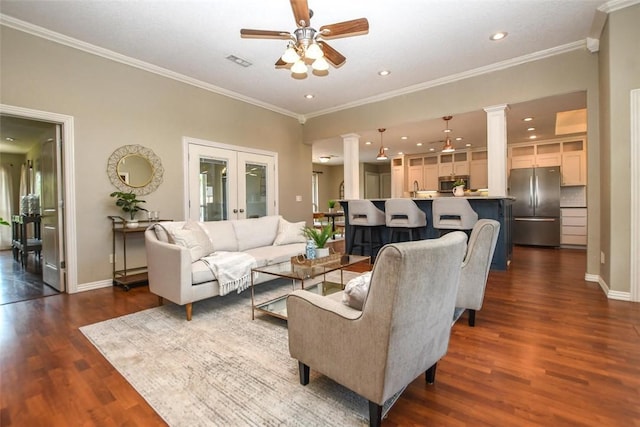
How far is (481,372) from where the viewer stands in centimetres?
175

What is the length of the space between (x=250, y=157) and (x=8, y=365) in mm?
4218

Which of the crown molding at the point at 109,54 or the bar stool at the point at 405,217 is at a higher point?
the crown molding at the point at 109,54

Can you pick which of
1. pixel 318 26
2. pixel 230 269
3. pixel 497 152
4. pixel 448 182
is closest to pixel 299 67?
pixel 318 26

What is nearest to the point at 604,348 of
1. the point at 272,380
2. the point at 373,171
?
the point at 272,380

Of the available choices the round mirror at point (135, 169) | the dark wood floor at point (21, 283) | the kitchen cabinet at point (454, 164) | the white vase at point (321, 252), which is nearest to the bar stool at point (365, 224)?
the white vase at point (321, 252)

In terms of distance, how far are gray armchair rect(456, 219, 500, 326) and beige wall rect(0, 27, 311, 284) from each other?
3.94m

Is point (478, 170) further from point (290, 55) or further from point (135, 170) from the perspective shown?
point (135, 170)

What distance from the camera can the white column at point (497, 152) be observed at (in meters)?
4.33

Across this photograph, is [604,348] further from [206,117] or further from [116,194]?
[206,117]

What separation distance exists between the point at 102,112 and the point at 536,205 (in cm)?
828

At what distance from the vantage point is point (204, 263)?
284 centimetres

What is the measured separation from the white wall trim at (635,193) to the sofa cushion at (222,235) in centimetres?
419

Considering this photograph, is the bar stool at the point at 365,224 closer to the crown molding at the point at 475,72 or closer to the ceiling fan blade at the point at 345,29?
the crown molding at the point at 475,72

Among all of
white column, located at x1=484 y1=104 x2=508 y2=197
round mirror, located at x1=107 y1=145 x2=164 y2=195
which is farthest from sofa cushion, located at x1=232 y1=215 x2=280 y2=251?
white column, located at x1=484 y1=104 x2=508 y2=197
